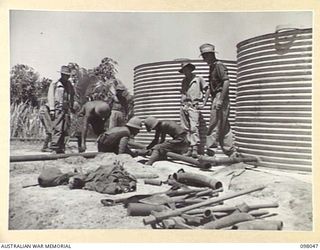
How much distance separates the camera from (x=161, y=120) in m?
1.22

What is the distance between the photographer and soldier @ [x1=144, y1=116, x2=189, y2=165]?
4.00 ft

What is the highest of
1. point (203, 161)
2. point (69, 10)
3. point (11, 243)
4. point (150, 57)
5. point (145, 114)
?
point (69, 10)

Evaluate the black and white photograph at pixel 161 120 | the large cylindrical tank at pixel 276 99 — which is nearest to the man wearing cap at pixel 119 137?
the black and white photograph at pixel 161 120

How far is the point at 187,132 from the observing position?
1.23m

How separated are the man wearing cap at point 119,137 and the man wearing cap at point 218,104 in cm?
18

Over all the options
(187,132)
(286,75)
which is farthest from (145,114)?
(286,75)

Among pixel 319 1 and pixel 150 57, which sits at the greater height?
pixel 319 1

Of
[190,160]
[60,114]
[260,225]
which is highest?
[60,114]

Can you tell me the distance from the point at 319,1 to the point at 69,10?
59 cm

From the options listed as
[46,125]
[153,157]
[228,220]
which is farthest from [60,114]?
[228,220]

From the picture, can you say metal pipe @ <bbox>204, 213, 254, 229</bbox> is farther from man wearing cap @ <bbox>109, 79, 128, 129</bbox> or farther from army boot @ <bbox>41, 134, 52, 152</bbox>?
army boot @ <bbox>41, 134, 52, 152</bbox>

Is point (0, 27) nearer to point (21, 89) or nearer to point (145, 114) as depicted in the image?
point (21, 89)

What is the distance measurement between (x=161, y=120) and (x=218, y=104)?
0.14m

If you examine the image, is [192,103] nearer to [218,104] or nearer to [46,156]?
[218,104]
